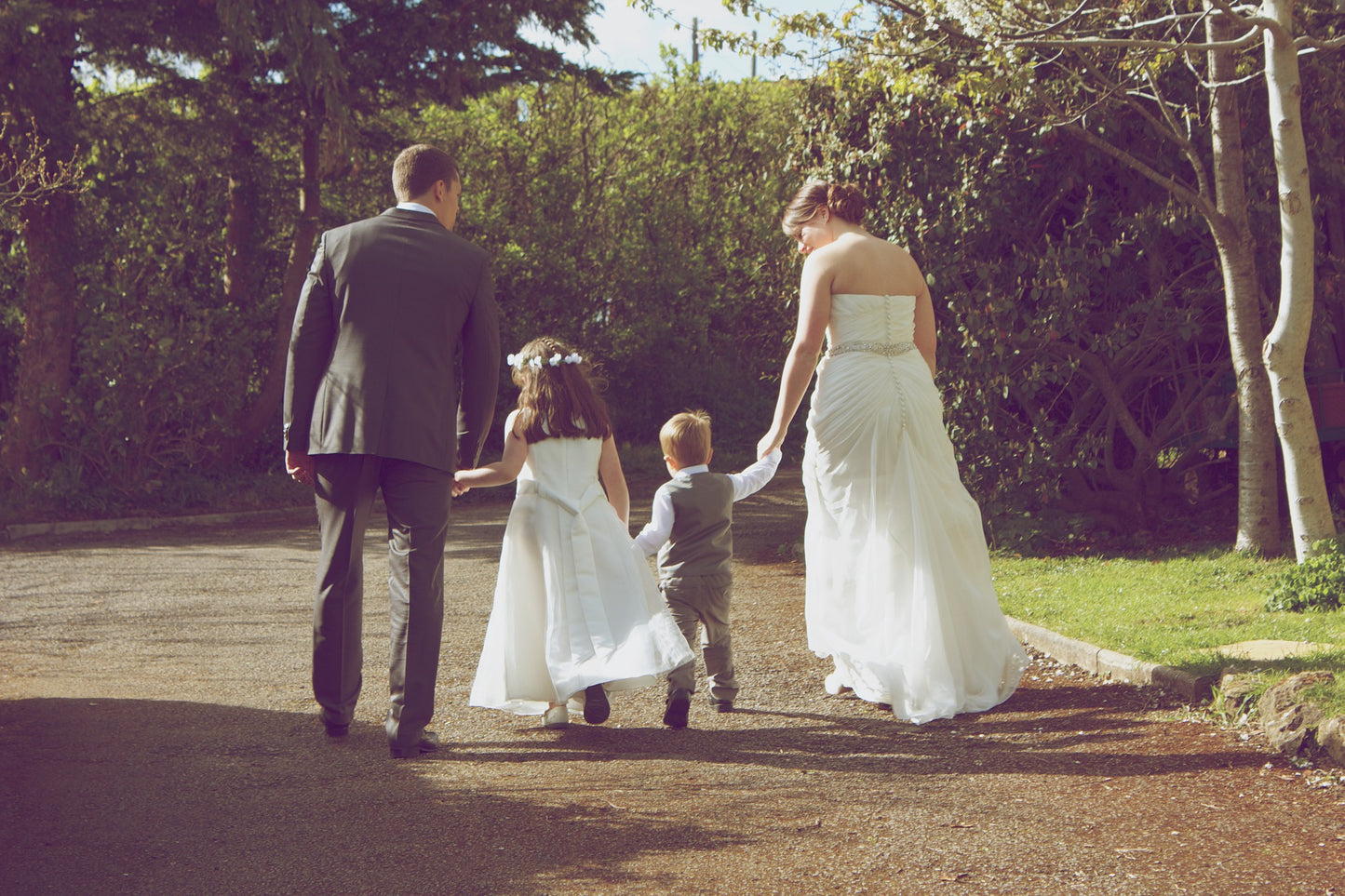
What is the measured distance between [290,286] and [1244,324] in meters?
11.8

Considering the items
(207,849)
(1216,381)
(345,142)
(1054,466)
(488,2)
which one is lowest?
(207,849)

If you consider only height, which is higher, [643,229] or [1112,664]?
[643,229]

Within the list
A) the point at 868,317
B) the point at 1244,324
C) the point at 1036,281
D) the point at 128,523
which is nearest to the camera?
the point at 868,317

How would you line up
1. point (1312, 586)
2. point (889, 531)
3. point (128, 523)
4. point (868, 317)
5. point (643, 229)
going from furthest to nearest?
point (643, 229)
point (128, 523)
point (1312, 586)
point (868, 317)
point (889, 531)

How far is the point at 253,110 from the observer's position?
15.1m

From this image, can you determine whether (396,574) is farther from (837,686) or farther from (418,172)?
(837,686)

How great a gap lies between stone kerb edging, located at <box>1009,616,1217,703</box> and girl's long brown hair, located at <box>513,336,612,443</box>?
2.56 m

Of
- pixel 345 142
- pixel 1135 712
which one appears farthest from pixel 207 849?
pixel 345 142

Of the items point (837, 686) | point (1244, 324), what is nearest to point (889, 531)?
point (837, 686)

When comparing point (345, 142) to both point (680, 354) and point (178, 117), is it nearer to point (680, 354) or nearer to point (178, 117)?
point (178, 117)

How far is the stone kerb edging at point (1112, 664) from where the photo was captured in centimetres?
540

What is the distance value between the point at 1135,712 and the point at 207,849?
358 cm

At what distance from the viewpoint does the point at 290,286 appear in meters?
16.8

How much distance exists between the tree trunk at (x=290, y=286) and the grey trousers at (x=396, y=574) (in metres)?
12.2
